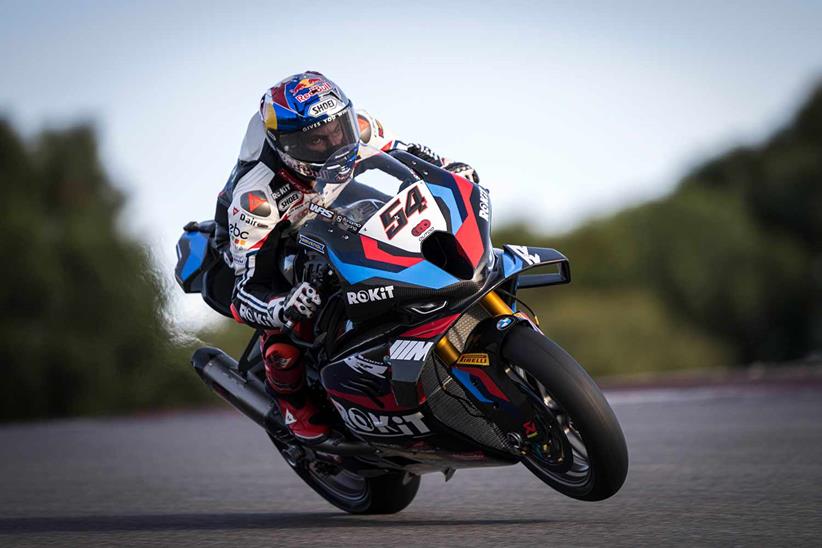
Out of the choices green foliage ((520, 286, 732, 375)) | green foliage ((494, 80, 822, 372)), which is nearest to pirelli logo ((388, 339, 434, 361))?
green foliage ((520, 286, 732, 375))

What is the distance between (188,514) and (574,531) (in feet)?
8.29

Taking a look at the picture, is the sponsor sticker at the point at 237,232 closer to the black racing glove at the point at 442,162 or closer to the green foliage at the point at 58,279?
the black racing glove at the point at 442,162

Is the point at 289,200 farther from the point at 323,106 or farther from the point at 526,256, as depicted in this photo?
the point at 526,256

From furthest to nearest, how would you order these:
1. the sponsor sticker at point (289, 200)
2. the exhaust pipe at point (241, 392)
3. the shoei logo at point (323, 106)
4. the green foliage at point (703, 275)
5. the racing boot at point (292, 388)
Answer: the green foliage at point (703, 275)
the exhaust pipe at point (241, 392)
the racing boot at point (292, 388)
the sponsor sticker at point (289, 200)
the shoei logo at point (323, 106)

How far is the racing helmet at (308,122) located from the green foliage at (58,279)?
1723cm

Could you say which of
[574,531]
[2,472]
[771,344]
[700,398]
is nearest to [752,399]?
[700,398]

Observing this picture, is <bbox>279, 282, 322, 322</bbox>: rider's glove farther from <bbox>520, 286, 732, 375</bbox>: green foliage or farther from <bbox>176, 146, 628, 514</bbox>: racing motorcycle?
<bbox>520, 286, 732, 375</bbox>: green foliage

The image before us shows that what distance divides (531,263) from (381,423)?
97 cm

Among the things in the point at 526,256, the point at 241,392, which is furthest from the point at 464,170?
the point at 241,392

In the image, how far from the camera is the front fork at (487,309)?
5.06 metres

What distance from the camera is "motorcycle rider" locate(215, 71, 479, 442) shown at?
18.3 feet

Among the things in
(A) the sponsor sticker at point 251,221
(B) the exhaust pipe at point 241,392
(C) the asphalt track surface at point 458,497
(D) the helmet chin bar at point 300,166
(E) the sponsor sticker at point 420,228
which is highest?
(D) the helmet chin bar at point 300,166

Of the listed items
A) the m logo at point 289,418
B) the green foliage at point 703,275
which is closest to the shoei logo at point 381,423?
the m logo at point 289,418

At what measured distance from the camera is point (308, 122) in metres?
5.55
